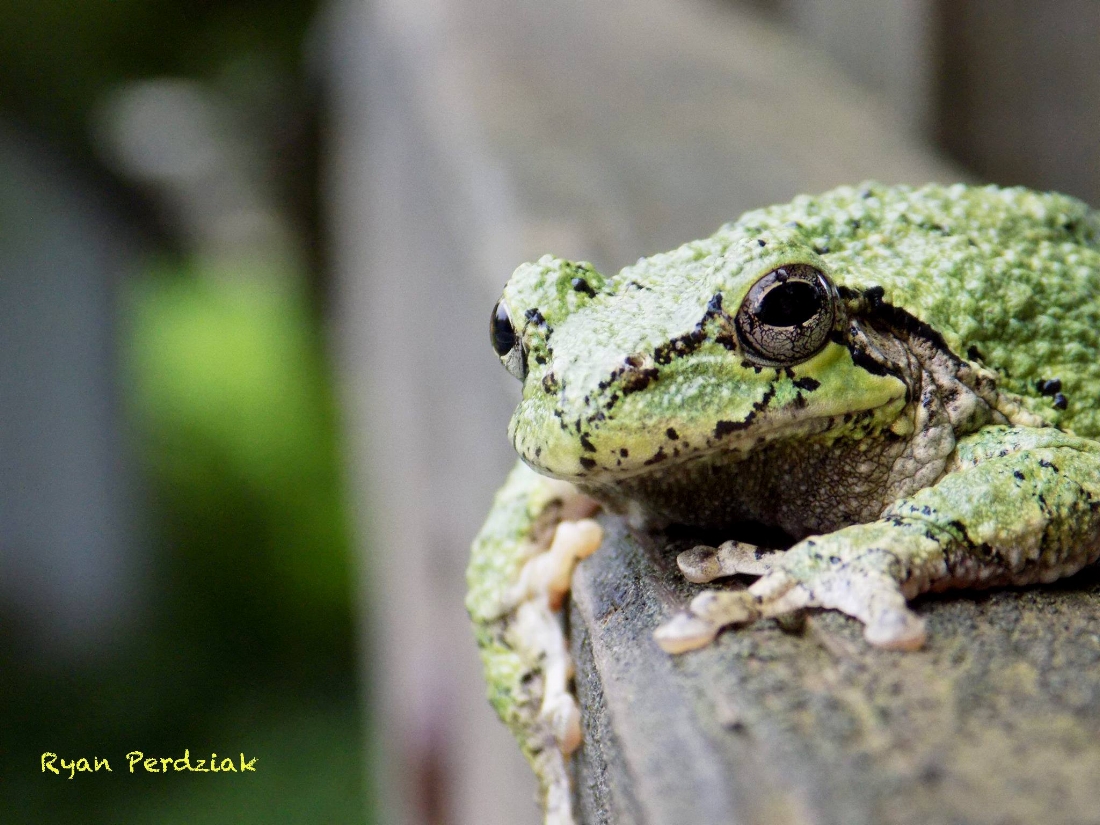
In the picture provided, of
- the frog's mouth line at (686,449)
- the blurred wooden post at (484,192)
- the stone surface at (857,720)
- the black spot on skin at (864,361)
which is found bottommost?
the stone surface at (857,720)

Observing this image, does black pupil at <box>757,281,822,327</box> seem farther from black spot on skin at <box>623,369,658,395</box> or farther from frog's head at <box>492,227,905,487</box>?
black spot on skin at <box>623,369,658,395</box>

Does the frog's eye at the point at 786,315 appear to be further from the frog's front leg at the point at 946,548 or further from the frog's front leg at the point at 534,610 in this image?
the frog's front leg at the point at 534,610

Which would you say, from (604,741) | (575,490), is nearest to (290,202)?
(575,490)

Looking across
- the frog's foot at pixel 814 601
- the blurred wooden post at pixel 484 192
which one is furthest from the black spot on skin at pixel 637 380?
the blurred wooden post at pixel 484 192

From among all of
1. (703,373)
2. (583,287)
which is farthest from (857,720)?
(583,287)

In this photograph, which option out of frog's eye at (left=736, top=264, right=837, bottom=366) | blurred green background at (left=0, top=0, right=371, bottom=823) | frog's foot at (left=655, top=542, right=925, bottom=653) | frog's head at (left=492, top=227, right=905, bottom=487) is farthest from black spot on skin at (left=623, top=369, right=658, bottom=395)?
blurred green background at (left=0, top=0, right=371, bottom=823)

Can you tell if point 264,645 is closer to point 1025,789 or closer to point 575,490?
point 575,490

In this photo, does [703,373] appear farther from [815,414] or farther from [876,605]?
[876,605]
